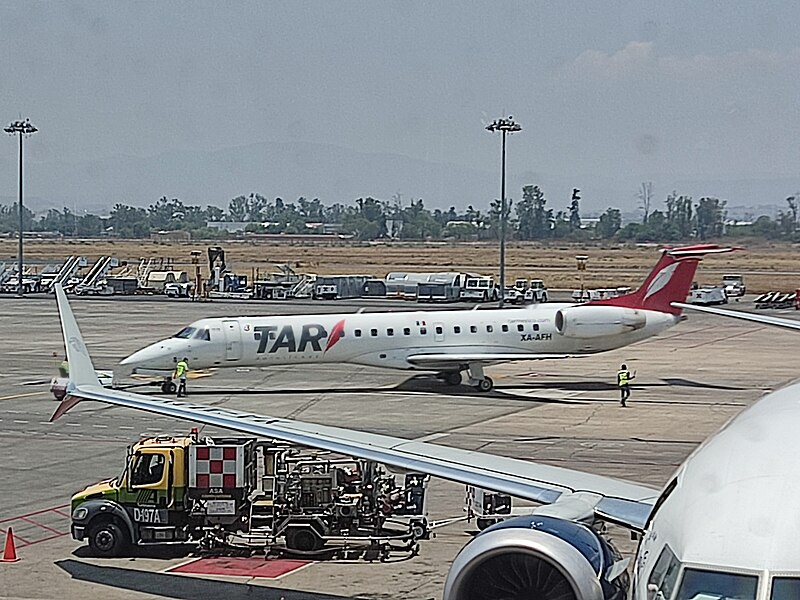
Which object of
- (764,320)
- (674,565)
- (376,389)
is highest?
(764,320)

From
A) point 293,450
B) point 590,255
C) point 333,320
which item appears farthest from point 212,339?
point 590,255

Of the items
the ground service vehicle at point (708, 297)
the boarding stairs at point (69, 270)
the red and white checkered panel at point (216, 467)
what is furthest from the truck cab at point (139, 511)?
the boarding stairs at point (69, 270)

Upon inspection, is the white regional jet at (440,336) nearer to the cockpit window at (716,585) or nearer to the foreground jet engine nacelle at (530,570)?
the foreground jet engine nacelle at (530,570)

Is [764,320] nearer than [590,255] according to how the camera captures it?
Yes

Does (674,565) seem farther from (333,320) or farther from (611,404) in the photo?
(333,320)

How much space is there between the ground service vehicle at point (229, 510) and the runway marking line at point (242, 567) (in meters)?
0.30

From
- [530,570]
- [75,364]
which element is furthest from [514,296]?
[530,570]

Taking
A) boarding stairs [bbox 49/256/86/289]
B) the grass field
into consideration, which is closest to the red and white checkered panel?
boarding stairs [bbox 49/256/86/289]

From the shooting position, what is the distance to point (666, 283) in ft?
154

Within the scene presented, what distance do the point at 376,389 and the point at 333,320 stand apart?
9.94 feet

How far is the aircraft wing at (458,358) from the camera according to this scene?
150 ft

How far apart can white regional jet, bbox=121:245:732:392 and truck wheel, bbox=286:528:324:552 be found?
77.6ft

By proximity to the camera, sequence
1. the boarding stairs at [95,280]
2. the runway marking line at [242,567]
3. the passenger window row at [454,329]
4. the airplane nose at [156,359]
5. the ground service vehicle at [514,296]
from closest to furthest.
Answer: the runway marking line at [242,567]
the airplane nose at [156,359]
the passenger window row at [454,329]
the ground service vehicle at [514,296]
the boarding stairs at [95,280]

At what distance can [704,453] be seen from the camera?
10.9 m
